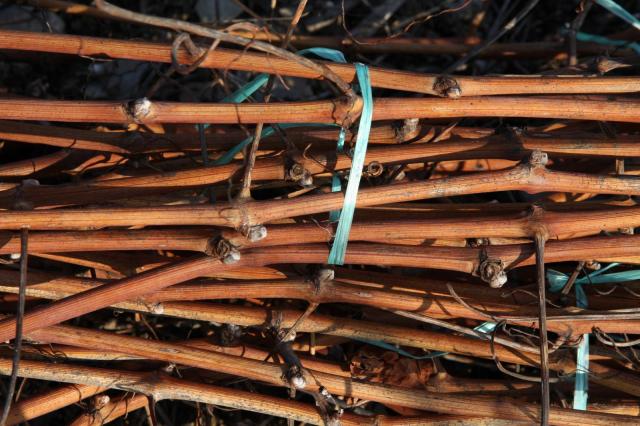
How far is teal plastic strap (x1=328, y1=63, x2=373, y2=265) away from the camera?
1.03 meters

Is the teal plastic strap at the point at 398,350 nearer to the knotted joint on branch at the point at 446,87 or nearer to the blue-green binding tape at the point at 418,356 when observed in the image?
the blue-green binding tape at the point at 418,356

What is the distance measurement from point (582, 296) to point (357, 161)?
50 cm

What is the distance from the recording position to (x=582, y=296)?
1255 millimetres

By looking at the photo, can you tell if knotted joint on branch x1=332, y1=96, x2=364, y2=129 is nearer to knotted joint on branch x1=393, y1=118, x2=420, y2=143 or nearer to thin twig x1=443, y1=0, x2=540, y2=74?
knotted joint on branch x1=393, y1=118, x2=420, y2=143

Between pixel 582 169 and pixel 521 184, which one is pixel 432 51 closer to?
pixel 582 169

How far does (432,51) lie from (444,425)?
2.64ft

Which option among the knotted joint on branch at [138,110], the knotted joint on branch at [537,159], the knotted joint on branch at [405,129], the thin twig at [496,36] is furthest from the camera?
the thin twig at [496,36]

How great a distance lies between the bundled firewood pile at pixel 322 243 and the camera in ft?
3.41

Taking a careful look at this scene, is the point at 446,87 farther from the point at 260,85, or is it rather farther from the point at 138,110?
the point at 138,110

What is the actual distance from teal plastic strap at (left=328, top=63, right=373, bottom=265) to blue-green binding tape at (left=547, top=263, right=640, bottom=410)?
1.37ft

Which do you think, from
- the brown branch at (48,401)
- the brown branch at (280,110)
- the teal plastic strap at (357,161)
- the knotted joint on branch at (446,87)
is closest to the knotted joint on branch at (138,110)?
the brown branch at (280,110)

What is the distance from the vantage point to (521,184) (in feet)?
3.56

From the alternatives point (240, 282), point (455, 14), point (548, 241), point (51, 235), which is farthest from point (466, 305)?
point (455, 14)

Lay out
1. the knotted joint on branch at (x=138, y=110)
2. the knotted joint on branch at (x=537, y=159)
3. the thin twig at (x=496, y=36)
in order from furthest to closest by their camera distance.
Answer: the thin twig at (x=496, y=36) < the knotted joint on branch at (x=537, y=159) < the knotted joint on branch at (x=138, y=110)
